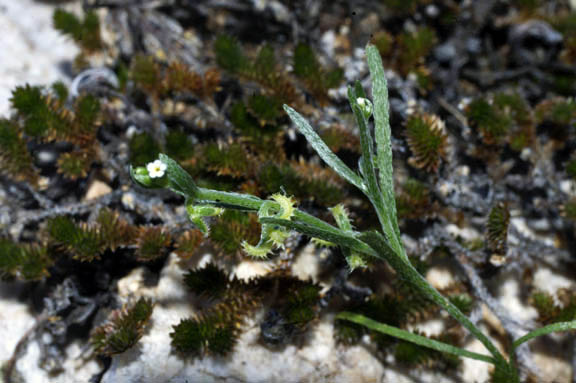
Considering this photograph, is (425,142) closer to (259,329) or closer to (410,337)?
(410,337)

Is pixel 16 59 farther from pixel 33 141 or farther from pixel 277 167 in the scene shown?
pixel 277 167

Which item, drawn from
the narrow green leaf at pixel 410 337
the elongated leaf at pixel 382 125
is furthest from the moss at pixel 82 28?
the narrow green leaf at pixel 410 337

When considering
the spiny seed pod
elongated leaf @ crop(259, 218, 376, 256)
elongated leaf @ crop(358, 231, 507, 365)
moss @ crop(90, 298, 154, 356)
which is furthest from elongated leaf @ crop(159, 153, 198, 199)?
the spiny seed pod

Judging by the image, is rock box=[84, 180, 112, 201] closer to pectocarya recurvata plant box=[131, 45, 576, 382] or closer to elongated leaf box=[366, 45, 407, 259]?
pectocarya recurvata plant box=[131, 45, 576, 382]

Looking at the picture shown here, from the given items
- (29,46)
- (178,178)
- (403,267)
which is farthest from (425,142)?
(29,46)

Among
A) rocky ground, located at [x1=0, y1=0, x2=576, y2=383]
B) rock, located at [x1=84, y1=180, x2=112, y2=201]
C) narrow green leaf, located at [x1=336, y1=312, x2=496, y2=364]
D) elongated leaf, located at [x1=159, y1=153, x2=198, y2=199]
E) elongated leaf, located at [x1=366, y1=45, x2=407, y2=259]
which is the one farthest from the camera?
rock, located at [x1=84, y1=180, x2=112, y2=201]

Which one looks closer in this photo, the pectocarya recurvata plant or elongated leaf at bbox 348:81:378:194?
the pectocarya recurvata plant

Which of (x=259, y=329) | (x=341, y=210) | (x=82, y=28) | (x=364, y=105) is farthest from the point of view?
(x=82, y=28)
